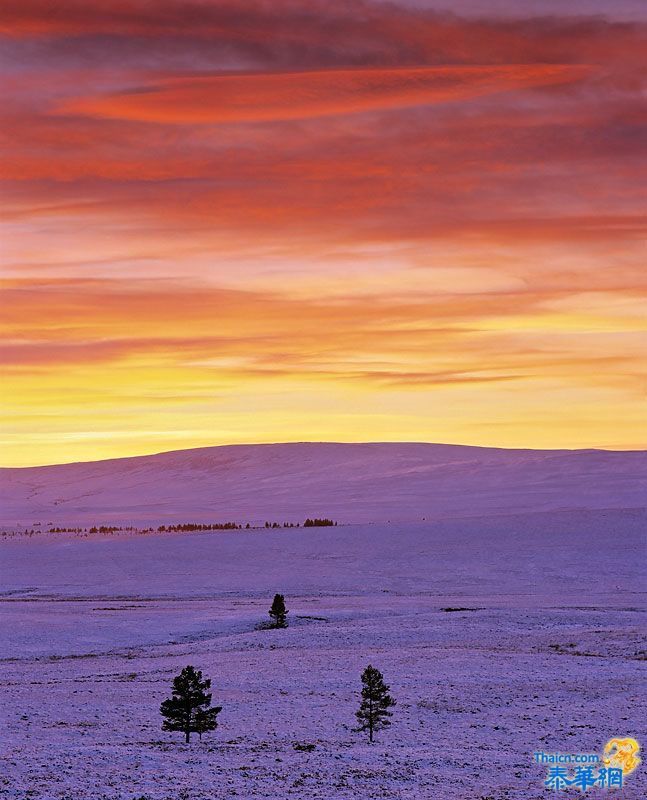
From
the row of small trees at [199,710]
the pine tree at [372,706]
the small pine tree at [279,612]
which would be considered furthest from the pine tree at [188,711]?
the small pine tree at [279,612]

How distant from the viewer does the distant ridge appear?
65.8 meters

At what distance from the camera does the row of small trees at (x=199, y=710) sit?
45.2 feet

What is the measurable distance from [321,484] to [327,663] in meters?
72.8

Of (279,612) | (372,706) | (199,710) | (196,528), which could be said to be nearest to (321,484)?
(196,528)

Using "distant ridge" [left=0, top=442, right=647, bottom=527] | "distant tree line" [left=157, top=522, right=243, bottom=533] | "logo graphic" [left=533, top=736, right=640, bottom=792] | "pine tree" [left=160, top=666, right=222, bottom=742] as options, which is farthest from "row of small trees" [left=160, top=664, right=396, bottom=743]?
"distant ridge" [left=0, top=442, right=647, bottom=527]

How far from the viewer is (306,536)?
44.3m

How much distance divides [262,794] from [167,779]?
105cm

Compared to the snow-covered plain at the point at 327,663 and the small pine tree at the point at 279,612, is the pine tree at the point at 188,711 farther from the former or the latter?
the small pine tree at the point at 279,612

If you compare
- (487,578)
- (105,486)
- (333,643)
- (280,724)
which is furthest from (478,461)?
(280,724)

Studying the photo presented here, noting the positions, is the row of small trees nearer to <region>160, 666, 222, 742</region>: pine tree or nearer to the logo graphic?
<region>160, 666, 222, 742</region>: pine tree

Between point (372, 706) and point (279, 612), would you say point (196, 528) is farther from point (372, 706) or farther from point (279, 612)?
point (372, 706)

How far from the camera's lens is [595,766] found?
41.3ft

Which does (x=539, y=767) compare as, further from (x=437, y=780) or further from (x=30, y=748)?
(x=30, y=748)

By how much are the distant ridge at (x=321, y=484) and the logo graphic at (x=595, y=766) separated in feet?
142
